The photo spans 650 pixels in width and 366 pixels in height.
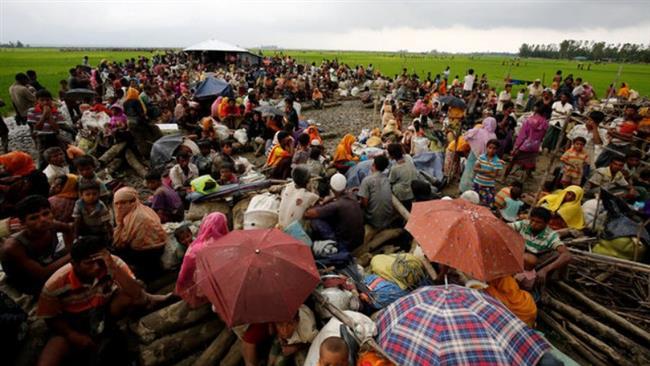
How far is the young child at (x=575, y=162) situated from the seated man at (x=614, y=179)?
26cm

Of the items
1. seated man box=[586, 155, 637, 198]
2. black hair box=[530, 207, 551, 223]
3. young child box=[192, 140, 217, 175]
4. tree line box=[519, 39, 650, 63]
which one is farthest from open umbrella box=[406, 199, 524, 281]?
tree line box=[519, 39, 650, 63]

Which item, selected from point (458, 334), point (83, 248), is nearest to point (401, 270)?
point (458, 334)

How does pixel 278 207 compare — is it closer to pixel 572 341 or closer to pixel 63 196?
pixel 63 196

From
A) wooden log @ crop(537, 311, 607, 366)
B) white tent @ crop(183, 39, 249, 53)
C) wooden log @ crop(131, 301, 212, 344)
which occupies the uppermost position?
white tent @ crop(183, 39, 249, 53)

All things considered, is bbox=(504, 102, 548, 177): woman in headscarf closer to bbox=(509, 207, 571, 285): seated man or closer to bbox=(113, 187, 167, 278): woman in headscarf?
bbox=(509, 207, 571, 285): seated man

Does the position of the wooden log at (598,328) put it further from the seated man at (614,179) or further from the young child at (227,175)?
the young child at (227,175)

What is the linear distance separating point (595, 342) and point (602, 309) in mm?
578

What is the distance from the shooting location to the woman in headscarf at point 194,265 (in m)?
3.63

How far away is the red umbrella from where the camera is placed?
9.14ft

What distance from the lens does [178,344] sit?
3.60m

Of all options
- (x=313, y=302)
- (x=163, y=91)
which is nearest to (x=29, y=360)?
(x=313, y=302)

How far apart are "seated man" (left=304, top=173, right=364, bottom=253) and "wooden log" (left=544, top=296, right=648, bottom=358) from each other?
110 inches

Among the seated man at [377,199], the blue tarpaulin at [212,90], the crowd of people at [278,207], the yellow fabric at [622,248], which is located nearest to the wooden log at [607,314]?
the crowd of people at [278,207]

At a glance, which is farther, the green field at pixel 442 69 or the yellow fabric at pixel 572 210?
the green field at pixel 442 69
